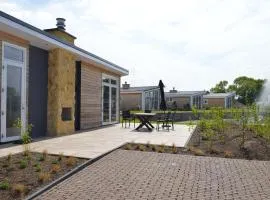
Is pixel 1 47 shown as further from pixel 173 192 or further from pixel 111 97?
pixel 111 97

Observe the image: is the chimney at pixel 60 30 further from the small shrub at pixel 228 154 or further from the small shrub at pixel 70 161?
the small shrub at pixel 228 154

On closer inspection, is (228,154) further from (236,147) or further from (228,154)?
(236,147)

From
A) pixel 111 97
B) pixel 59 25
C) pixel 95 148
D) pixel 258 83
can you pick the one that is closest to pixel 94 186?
pixel 95 148

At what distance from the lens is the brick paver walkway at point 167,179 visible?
13.7ft

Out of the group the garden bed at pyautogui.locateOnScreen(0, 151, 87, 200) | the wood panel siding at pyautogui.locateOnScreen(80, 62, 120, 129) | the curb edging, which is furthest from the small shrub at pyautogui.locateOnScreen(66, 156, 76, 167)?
the wood panel siding at pyautogui.locateOnScreen(80, 62, 120, 129)

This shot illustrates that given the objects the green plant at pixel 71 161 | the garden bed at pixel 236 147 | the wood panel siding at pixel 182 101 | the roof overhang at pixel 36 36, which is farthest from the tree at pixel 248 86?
the green plant at pixel 71 161

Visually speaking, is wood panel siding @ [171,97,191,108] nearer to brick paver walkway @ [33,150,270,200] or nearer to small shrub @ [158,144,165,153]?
small shrub @ [158,144,165,153]

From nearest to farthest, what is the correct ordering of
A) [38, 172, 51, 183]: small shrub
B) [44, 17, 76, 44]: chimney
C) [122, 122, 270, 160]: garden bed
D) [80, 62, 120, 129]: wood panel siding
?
[38, 172, 51, 183]: small shrub → [122, 122, 270, 160]: garden bed → [44, 17, 76, 44]: chimney → [80, 62, 120, 129]: wood panel siding

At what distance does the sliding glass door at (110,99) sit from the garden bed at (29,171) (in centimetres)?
921

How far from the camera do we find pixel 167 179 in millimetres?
4898

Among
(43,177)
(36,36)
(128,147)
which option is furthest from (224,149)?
(36,36)

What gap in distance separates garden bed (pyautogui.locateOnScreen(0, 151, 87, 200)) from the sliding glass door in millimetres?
9212

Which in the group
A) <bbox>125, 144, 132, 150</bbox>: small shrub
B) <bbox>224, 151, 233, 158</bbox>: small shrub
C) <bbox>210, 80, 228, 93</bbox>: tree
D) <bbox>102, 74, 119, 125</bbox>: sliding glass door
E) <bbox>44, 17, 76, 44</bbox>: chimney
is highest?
<bbox>210, 80, 228, 93</bbox>: tree

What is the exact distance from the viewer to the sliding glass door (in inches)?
609
